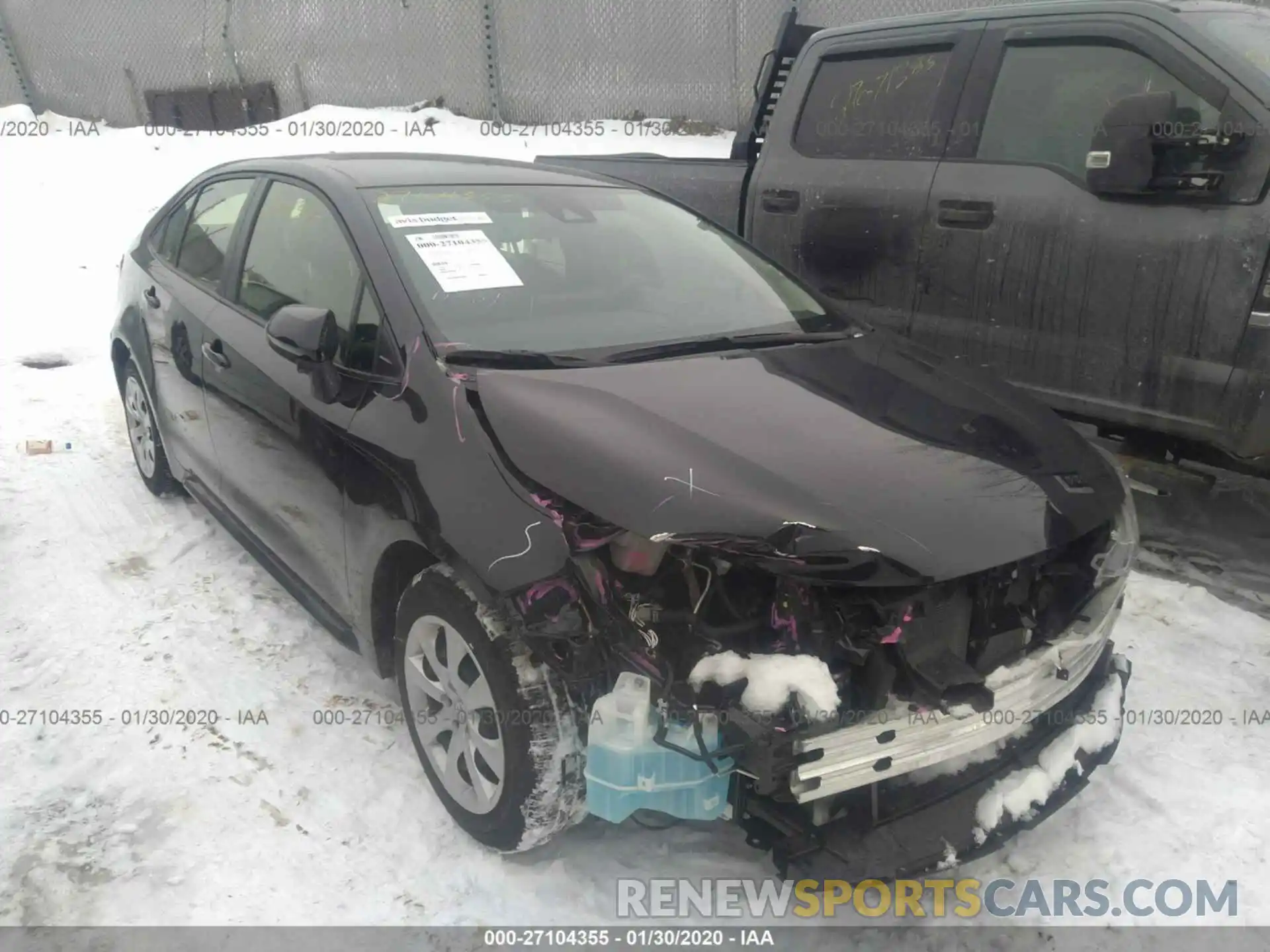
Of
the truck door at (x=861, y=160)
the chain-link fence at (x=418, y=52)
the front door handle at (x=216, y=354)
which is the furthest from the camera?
the chain-link fence at (x=418, y=52)

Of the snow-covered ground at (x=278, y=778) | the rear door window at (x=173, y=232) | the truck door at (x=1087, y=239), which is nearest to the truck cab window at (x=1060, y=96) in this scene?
the truck door at (x=1087, y=239)

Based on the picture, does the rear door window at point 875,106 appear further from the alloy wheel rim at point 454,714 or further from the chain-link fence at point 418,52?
the chain-link fence at point 418,52

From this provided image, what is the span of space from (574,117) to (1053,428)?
9514 millimetres

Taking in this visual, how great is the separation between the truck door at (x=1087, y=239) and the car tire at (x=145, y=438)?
141 inches

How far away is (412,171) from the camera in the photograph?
3.10 meters

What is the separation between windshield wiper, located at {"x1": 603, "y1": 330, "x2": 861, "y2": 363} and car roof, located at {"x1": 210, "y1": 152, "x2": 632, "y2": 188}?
964 millimetres

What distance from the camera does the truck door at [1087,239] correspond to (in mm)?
3307

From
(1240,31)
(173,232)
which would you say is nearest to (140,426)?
(173,232)

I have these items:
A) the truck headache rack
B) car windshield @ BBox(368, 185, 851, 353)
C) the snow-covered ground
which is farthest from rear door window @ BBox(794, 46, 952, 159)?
the snow-covered ground

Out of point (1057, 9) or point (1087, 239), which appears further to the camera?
point (1057, 9)

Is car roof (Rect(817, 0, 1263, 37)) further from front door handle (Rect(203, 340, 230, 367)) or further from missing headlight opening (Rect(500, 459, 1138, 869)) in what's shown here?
front door handle (Rect(203, 340, 230, 367))

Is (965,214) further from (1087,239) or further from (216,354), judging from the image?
(216,354)

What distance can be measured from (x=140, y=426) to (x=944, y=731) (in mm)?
3990

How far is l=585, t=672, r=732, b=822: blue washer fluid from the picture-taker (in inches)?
74.3
